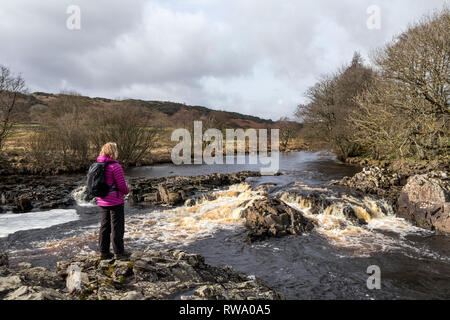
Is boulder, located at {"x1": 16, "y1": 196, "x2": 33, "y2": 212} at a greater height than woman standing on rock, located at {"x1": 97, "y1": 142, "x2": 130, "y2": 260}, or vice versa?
woman standing on rock, located at {"x1": 97, "y1": 142, "x2": 130, "y2": 260}

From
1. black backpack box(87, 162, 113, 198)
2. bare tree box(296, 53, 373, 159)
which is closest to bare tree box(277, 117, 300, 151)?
bare tree box(296, 53, 373, 159)

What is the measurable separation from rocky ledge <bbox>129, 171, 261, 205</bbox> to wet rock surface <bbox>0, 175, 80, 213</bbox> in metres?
4.30

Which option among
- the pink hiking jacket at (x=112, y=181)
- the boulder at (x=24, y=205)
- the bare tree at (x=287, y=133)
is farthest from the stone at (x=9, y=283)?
the bare tree at (x=287, y=133)

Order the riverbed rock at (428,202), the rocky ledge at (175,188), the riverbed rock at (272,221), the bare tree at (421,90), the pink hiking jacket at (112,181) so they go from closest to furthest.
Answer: the pink hiking jacket at (112,181) → the riverbed rock at (272,221) → the riverbed rock at (428,202) → the bare tree at (421,90) → the rocky ledge at (175,188)

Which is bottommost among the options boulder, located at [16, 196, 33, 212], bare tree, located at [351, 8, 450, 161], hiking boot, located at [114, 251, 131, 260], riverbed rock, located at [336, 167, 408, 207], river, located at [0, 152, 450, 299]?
river, located at [0, 152, 450, 299]

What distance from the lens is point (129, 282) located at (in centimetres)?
533

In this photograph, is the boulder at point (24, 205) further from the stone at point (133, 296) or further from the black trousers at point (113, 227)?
the stone at point (133, 296)

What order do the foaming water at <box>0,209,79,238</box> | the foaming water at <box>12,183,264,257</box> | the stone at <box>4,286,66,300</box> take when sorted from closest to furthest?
the stone at <box>4,286,66,300</box>, the foaming water at <box>12,183,264,257</box>, the foaming water at <box>0,209,79,238</box>

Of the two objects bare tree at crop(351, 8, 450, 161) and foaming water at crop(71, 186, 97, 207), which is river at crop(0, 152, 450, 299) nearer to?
foaming water at crop(71, 186, 97, 207)

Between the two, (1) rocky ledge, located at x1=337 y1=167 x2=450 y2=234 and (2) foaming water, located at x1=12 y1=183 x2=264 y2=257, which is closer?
(2) foaming water, located at x1=12 y1=183 x2=264 y2=257

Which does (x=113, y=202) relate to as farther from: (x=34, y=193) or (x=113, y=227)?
(x=34, y=193)

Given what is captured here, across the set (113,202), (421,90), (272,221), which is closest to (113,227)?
(113,202)

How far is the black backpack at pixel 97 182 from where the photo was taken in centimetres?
574

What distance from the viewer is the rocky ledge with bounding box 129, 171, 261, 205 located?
1672cm
